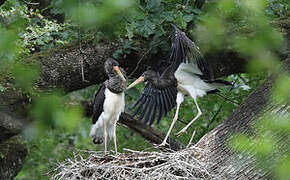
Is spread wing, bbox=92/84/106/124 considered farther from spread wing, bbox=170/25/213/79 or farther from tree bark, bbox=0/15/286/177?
spread wing, bbox=170/25/213/79

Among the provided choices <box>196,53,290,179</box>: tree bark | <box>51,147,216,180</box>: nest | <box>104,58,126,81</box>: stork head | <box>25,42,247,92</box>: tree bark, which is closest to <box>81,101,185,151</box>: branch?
<box>25,42,247,92</box>: tree bark

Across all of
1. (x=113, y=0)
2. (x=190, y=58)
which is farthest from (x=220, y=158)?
(x=113, y=0)

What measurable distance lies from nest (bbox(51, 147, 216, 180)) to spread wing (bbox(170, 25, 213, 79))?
2.49 feet

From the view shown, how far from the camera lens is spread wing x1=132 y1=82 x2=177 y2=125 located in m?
4.32

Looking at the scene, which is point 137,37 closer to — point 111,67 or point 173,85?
point 111,67

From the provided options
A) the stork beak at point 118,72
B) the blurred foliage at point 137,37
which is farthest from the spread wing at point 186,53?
the stork beak at point 118,72

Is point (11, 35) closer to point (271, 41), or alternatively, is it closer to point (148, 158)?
point (271, 41)

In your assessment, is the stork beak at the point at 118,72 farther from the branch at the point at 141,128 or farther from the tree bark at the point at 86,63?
the branch at the point at 141,128

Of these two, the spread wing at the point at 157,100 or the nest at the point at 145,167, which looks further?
the spread wing at the point at 157,100

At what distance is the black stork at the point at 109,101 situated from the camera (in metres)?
4.22

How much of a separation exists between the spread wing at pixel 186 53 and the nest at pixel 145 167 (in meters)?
0.76

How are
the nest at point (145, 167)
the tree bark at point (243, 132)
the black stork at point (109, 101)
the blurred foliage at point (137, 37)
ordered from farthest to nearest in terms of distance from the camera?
the black stork at point (109, 101)
the nest at point (145, 167)
the tree bark at point (243, 132)
the blurred foliage at point (137, 37)

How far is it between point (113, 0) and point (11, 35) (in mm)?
234

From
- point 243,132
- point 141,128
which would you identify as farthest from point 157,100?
point 243,132
